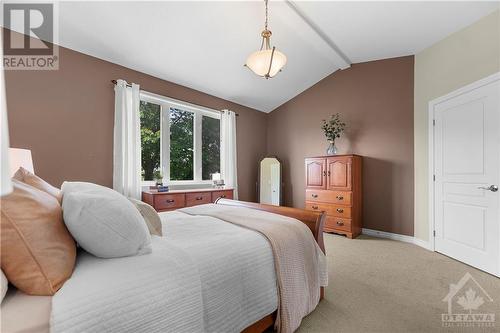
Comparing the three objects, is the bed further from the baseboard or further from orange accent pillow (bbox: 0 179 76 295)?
the baseboard

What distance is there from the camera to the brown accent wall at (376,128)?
3.69m

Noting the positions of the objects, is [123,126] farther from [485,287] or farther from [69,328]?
[485,287]

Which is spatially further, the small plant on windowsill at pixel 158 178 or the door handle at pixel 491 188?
the small plant on windowsill at pixel 158 178

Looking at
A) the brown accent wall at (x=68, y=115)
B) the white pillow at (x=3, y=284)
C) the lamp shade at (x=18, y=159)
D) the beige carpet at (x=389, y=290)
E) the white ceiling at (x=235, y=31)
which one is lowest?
the beige carpet at (x=389, y=290)

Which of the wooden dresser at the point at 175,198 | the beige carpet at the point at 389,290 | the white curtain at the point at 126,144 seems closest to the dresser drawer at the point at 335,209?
the beige carpet at the point at 389,290

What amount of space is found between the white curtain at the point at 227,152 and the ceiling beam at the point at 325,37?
6.81ft

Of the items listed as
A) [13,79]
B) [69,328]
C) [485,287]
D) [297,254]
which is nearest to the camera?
[69,328]

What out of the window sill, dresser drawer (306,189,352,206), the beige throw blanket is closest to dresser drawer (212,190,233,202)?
the window sill

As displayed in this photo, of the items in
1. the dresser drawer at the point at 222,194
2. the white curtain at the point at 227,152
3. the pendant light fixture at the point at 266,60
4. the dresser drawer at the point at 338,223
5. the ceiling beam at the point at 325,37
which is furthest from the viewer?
the white curtain at the point at 227,152

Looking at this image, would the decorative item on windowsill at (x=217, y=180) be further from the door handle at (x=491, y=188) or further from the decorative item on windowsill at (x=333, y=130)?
the door handle at (x=491, y=188)

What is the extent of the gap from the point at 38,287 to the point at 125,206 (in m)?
0.42

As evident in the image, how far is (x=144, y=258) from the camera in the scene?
3.61 feet

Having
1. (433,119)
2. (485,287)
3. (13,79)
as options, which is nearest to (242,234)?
(485,287)

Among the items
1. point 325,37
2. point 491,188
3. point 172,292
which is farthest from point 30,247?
point 325,37
